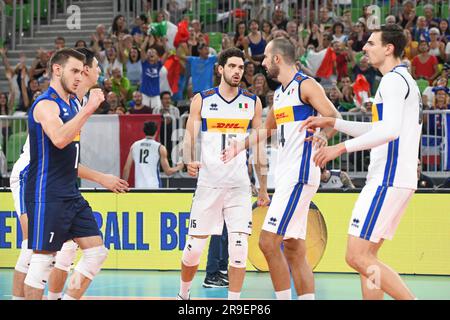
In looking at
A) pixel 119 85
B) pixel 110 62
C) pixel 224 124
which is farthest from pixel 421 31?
pixel 224 124

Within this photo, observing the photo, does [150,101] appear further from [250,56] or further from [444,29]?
[444,29]

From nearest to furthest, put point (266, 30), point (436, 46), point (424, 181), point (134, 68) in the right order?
point (424, 181) → point (436, 46) → point (266, 30) → point (134, 68)

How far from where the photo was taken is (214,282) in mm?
11812

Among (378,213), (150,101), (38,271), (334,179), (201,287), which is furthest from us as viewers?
(150,101)

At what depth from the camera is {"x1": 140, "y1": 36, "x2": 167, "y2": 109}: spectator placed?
18.5 metres

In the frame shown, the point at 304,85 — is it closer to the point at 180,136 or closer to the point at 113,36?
the point at 180,136

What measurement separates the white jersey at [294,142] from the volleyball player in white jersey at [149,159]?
6.29 metres

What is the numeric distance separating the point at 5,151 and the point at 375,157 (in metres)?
9.89

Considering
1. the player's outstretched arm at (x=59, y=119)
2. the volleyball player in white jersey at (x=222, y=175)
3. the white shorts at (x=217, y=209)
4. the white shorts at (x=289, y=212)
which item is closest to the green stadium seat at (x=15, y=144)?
the volleyball player in white jersey at (x=222, y=175)

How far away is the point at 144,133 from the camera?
15680 mm

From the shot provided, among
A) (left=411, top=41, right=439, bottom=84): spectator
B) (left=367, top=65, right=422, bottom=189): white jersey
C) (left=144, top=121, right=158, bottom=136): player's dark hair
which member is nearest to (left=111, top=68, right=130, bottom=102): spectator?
(left=144, top=121, right=158, bottom=136): player's dark hair

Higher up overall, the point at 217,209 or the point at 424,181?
the point at 217,209

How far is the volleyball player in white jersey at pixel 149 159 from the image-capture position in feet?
49.2

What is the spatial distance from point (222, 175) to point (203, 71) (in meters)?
8.93
